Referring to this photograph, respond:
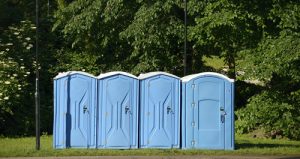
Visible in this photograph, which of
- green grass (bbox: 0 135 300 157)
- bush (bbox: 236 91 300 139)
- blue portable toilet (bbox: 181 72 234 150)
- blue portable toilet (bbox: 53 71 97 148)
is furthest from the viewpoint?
bush (bbox: 236 91 300 139)

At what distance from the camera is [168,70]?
21938mm

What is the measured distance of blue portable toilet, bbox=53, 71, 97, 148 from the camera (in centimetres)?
1436

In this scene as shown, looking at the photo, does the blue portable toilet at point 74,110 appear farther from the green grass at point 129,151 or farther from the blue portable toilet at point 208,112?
the blue portable toilet at point 208,112

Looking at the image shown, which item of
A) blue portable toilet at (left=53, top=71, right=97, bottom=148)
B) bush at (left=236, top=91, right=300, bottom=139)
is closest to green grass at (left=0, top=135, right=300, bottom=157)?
blue portable toilet at (left=53, top=71, right=97, bottom=148)

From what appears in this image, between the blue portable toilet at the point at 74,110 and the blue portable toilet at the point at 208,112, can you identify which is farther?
the blue portable toilet at the point at 208,112

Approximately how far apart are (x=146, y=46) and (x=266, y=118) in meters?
4.81

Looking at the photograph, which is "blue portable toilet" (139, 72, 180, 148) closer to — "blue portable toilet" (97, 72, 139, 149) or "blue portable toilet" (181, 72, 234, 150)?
"blue portable toilet" (181, 72, 234, 150)

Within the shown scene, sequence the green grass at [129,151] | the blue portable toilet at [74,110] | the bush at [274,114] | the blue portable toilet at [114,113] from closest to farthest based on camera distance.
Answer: the green grass at [129,151], the blue portable toilet at [74,110], the blue portable toilet at [114,113], the bush at [274,114]

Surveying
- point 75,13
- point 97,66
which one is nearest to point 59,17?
point 75,13

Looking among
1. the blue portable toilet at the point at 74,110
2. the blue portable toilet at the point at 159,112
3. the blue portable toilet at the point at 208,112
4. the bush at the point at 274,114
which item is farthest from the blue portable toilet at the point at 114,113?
the bush at the point at 274,114

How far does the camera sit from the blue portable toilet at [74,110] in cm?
1436

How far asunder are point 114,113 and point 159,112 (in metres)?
1.12

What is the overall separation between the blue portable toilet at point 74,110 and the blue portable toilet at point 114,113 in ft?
0.58

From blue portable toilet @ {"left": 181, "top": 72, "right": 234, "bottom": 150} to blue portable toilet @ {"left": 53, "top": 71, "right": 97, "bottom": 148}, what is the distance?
90.8 inches
